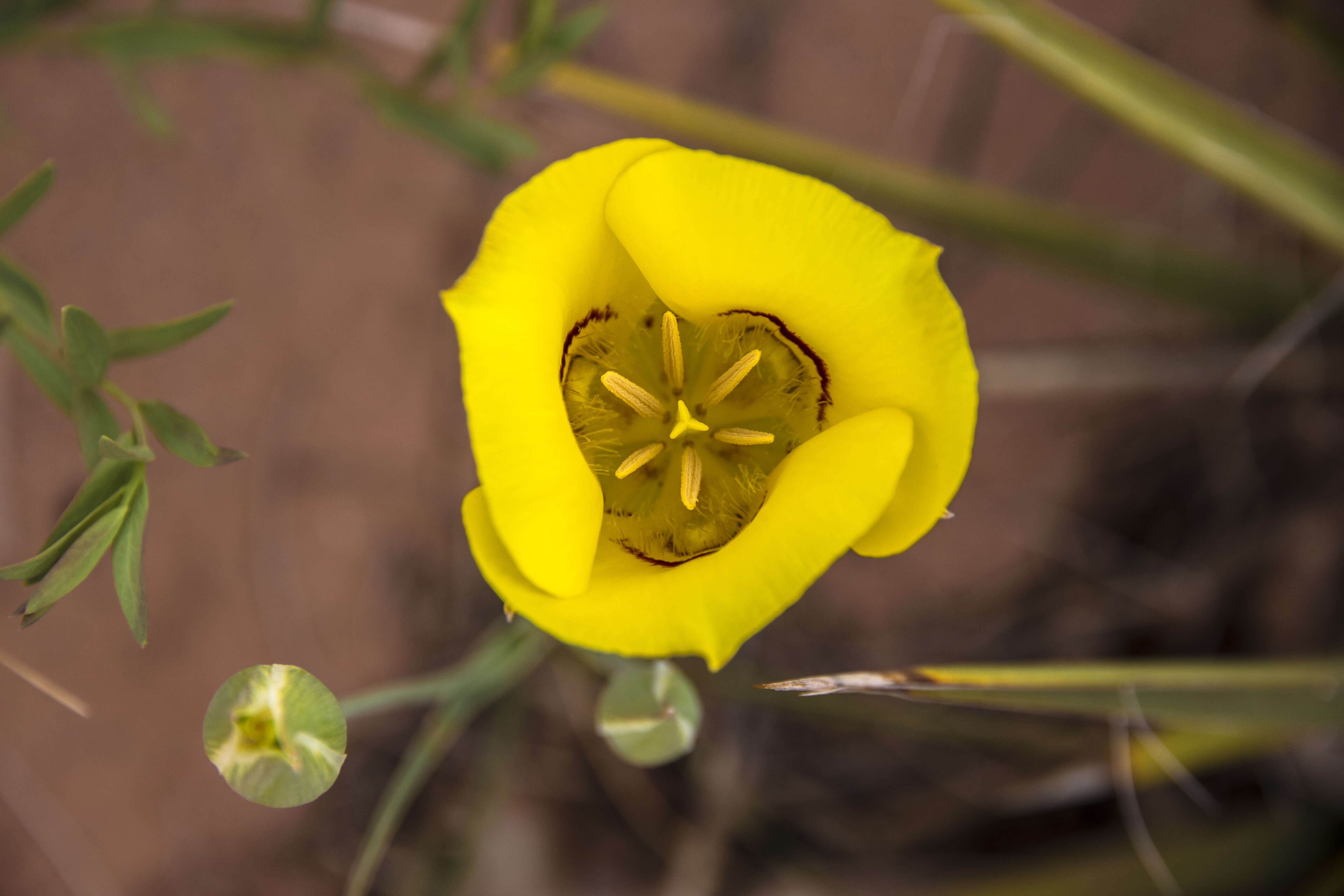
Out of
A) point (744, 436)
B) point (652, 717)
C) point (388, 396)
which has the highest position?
point (744, 436)

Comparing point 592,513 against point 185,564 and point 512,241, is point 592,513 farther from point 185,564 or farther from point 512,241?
point 185,564


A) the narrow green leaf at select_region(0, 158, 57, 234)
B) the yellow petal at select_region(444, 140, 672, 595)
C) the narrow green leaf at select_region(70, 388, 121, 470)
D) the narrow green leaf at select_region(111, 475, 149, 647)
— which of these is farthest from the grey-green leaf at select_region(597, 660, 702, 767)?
the narrow green leaf at select_region(0, 158, 57, 234)

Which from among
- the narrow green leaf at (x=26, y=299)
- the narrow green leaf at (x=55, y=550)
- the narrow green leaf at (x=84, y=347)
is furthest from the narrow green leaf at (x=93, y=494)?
the narrow green leaf at (x=26, y=299)

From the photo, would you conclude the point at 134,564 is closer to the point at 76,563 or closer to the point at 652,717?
the point at 76,563

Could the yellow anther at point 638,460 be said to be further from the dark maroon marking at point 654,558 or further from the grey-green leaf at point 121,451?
the grey-green leaf at point 121,451

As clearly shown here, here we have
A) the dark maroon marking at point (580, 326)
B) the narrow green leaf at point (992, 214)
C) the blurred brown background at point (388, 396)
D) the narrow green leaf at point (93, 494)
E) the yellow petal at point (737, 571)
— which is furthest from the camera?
the blurred brown background at point (388, 396)

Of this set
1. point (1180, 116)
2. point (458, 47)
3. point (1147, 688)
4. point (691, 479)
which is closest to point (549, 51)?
point (458, 47)
